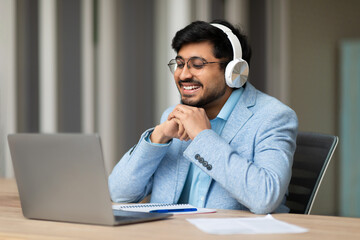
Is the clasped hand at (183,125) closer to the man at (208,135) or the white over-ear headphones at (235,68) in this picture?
the man at (208,135)

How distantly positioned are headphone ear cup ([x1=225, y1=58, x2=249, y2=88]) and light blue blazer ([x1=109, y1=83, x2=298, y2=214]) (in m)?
0.05

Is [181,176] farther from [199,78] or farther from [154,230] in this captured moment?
[154,230]

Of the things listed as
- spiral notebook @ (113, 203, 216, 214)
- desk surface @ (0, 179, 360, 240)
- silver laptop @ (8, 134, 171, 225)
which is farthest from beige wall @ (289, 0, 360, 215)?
silver laptop @ (8, 134, 171, 225)

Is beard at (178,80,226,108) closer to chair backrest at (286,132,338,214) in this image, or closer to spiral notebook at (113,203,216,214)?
chair backrest at (286,132,338,214)

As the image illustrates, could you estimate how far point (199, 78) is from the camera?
177 centimetres

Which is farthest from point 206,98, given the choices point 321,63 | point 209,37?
point 321,63

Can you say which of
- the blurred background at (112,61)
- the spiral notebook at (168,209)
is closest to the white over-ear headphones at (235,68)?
the spiral notebook at (168,209)

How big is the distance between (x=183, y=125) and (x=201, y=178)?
0.69 feet

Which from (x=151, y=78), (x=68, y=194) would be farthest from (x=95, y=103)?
(x=68, y=194)

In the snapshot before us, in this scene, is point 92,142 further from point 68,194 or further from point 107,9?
point 107,9

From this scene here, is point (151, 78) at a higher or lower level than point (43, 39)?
lower

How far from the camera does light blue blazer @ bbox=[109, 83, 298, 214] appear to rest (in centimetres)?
140

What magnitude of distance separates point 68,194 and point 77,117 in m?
2.50

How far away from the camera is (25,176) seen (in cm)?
123
